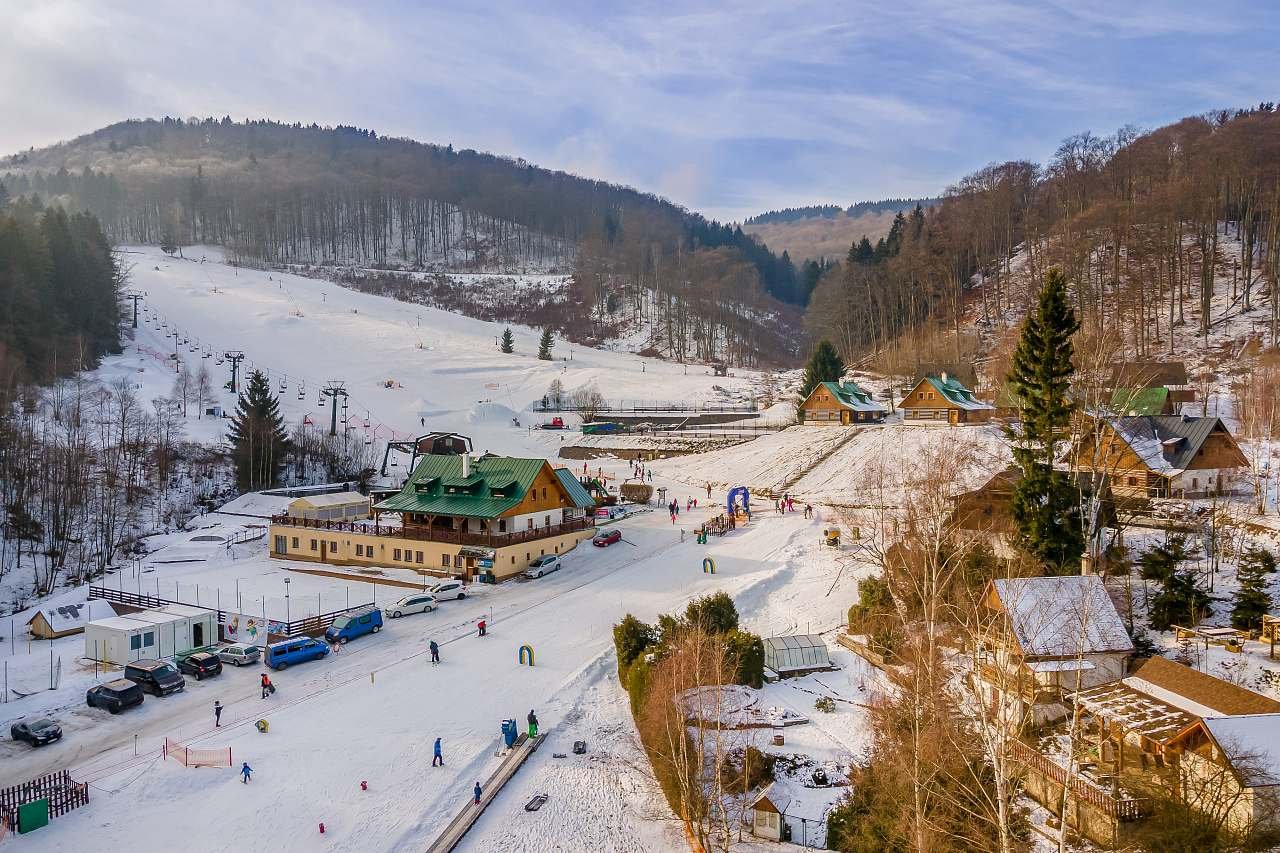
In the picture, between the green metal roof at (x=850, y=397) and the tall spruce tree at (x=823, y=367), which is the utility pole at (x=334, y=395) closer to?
the tall spruce tree at (x=823, y=367)

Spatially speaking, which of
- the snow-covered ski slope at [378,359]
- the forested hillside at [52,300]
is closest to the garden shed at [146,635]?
the forested hillside at [52,300]

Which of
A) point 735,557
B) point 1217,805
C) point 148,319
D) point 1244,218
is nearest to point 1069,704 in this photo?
point 1217,805

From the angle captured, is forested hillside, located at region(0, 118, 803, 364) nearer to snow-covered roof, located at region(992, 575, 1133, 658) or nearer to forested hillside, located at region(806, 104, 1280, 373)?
forested hillside, located at region(806, 104, 1280, 373)

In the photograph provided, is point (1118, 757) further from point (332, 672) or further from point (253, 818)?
point (332, 672)

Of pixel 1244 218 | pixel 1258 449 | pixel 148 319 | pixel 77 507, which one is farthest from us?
pixel 148 319

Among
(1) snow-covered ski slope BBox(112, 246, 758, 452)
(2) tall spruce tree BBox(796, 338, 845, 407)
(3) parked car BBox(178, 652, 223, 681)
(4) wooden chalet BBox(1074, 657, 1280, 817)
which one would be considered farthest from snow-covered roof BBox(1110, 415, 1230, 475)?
(1) snow-covered ski slope BBox(112, 246, 758, 452)

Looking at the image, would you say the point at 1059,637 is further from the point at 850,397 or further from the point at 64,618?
the point at 850,397
